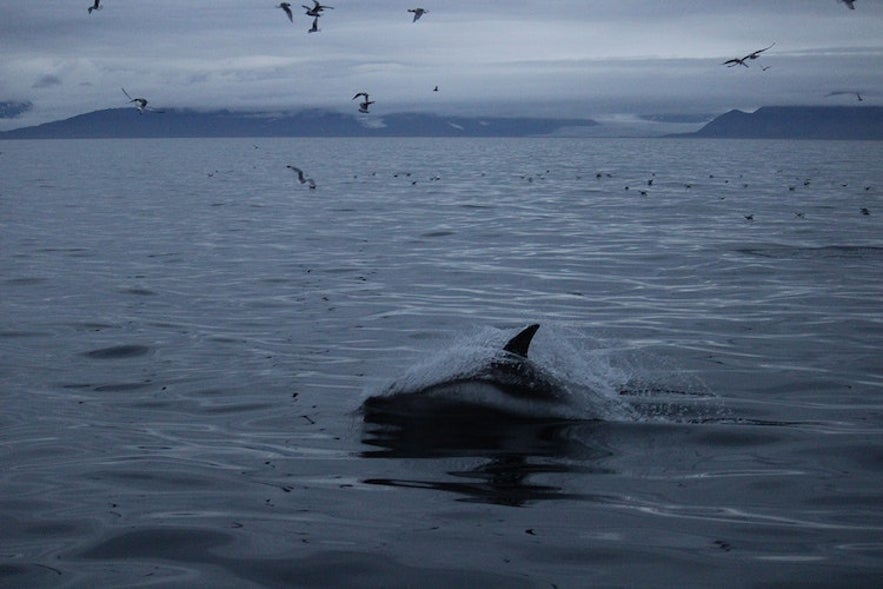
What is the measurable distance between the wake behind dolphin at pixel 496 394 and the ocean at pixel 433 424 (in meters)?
0.11

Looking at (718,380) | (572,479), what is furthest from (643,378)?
(572,479)

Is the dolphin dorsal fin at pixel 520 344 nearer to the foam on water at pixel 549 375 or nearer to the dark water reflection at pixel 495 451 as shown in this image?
the foam on water at pixel 549 375

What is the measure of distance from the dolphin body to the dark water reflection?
78 mm

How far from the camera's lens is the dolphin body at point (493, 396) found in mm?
10766

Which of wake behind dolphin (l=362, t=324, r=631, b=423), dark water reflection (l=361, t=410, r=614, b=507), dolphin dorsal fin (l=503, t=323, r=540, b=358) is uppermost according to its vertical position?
dolphin dorsal fin (l=503, t=323, r=540, b=358)

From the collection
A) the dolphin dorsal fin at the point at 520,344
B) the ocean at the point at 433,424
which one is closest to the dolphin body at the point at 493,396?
the dolphin dorsal fin at the point at 520,344

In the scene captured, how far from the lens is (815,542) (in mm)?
7406

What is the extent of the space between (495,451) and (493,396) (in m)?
1.11

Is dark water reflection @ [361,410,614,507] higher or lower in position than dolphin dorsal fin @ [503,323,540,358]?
→ lower

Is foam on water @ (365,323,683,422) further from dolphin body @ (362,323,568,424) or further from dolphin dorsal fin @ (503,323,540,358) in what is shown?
dolphin dorsal fin @ (503,323,540,358)

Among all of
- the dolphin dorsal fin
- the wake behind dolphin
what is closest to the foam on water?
the wake behind dolphin

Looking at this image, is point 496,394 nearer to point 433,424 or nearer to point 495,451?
point 433,424

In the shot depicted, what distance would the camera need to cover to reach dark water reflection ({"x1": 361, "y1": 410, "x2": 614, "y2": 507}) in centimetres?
865

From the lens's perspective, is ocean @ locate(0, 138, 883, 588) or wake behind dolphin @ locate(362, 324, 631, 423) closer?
ocean @ locate(0, 138, 883, 588)
